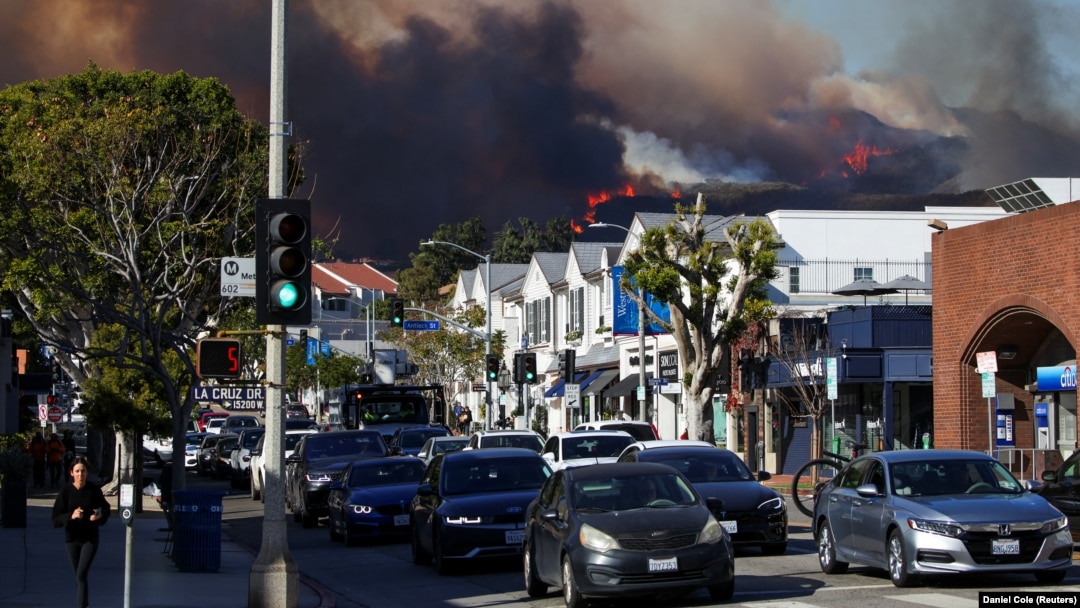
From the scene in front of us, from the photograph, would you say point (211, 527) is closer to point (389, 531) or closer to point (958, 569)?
point (389, 531)

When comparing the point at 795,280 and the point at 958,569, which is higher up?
the point at 795,280

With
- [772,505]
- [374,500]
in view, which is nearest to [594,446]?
[374,500]

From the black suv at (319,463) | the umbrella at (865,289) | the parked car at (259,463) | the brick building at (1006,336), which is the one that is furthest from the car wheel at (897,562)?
the umbrella at (865,289)

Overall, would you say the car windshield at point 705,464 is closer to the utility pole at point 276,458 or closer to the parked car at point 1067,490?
the parked car at point 1067,490

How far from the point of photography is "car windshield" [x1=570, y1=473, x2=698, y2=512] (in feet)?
47.6

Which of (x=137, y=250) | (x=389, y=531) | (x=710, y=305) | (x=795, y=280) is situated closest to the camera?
(x=389, y=531)

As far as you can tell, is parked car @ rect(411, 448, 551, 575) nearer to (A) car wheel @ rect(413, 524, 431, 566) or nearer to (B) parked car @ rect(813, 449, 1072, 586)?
(A) car wheel @ rect(413, 524, 431, 566)

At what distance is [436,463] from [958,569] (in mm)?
8284

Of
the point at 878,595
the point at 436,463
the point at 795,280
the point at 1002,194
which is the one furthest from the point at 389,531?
the point at 795,280

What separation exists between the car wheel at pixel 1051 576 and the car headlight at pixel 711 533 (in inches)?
134

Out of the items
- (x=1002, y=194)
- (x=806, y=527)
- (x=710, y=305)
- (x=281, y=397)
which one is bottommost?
(x=806, y=527)

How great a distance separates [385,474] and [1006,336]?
1533cm

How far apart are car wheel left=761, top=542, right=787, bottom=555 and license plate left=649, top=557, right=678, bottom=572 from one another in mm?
5953

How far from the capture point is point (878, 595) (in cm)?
1438
